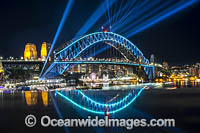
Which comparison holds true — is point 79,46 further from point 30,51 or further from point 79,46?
point 30,51

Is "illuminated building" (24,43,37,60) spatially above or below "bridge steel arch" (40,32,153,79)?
above

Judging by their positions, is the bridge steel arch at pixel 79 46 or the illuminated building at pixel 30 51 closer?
the bridge steel arch at pixel 79 46

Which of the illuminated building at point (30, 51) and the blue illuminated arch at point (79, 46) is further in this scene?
the illuminated building at point (30, 51)

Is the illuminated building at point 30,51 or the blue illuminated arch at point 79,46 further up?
the illuminated building at point 30,51

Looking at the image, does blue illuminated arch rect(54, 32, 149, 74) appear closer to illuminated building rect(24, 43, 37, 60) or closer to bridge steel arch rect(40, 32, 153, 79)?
bridge steel arch rect(40, 32, 153, 79)

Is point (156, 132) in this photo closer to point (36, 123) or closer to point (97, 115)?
point (97, 115)

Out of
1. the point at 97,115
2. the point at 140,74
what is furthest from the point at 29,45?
the point at 97,115

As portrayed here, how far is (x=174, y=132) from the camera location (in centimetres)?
886

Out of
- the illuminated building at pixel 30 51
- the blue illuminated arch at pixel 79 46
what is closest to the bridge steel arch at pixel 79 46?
the blue illuminated arch at pixel 79 46

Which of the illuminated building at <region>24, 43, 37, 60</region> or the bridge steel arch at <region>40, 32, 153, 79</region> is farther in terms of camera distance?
the illuminated building at <region>24, 43, 37, 60</region>

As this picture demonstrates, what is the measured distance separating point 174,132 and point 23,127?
5307 millimetres

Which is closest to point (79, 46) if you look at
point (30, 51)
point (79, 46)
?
point (79, 46)

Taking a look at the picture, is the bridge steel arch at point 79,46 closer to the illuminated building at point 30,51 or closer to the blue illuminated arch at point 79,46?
the blue illuminated arch at point 79,46

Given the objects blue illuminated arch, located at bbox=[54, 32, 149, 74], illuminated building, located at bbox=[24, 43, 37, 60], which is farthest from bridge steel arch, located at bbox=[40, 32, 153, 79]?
illuminated building, located at bbox=[24, 43, 37, 60]
